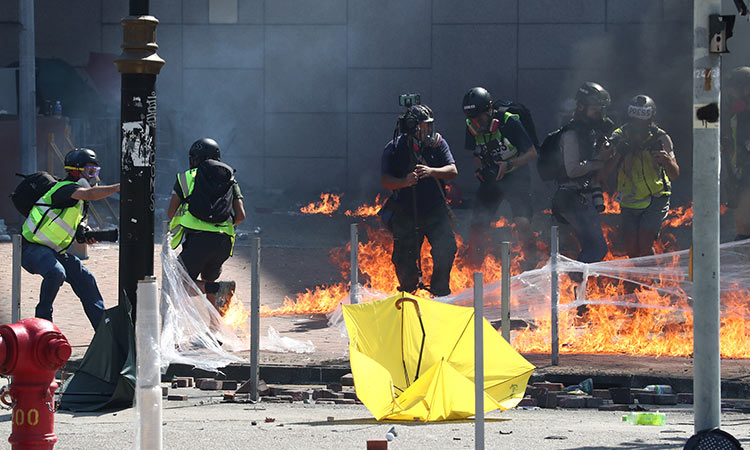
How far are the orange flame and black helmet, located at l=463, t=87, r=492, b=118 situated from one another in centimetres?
890

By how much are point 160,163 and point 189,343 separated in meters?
12.4

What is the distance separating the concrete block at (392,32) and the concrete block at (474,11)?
0.67ft

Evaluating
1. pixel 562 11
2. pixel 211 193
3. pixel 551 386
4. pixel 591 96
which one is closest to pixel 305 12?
pixel 562 11

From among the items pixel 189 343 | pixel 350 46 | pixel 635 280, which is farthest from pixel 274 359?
pixel 350 46

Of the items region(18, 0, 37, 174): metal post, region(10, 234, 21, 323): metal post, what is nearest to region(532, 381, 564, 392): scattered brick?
region(10, 234, 21, 323): metal post

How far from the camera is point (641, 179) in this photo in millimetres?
11578

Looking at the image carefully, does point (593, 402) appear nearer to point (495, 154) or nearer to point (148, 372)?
point (148, 372)

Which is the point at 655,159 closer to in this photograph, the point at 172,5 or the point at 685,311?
the point at 685,311

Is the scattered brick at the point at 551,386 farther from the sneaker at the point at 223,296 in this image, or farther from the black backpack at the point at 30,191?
the black backpack at the point at 30,191

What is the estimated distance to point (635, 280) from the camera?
1041 centimetres

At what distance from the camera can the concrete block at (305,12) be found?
71.8 feet

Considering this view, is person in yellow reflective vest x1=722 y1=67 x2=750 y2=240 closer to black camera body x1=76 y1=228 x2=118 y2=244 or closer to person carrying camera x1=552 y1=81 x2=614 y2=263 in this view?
person carrying camera x1=552 y1=81 x2=614 y2=263

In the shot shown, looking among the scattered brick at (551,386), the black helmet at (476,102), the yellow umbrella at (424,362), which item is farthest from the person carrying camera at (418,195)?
the yellow umbrella at (424,362)

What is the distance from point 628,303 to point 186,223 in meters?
3.55
